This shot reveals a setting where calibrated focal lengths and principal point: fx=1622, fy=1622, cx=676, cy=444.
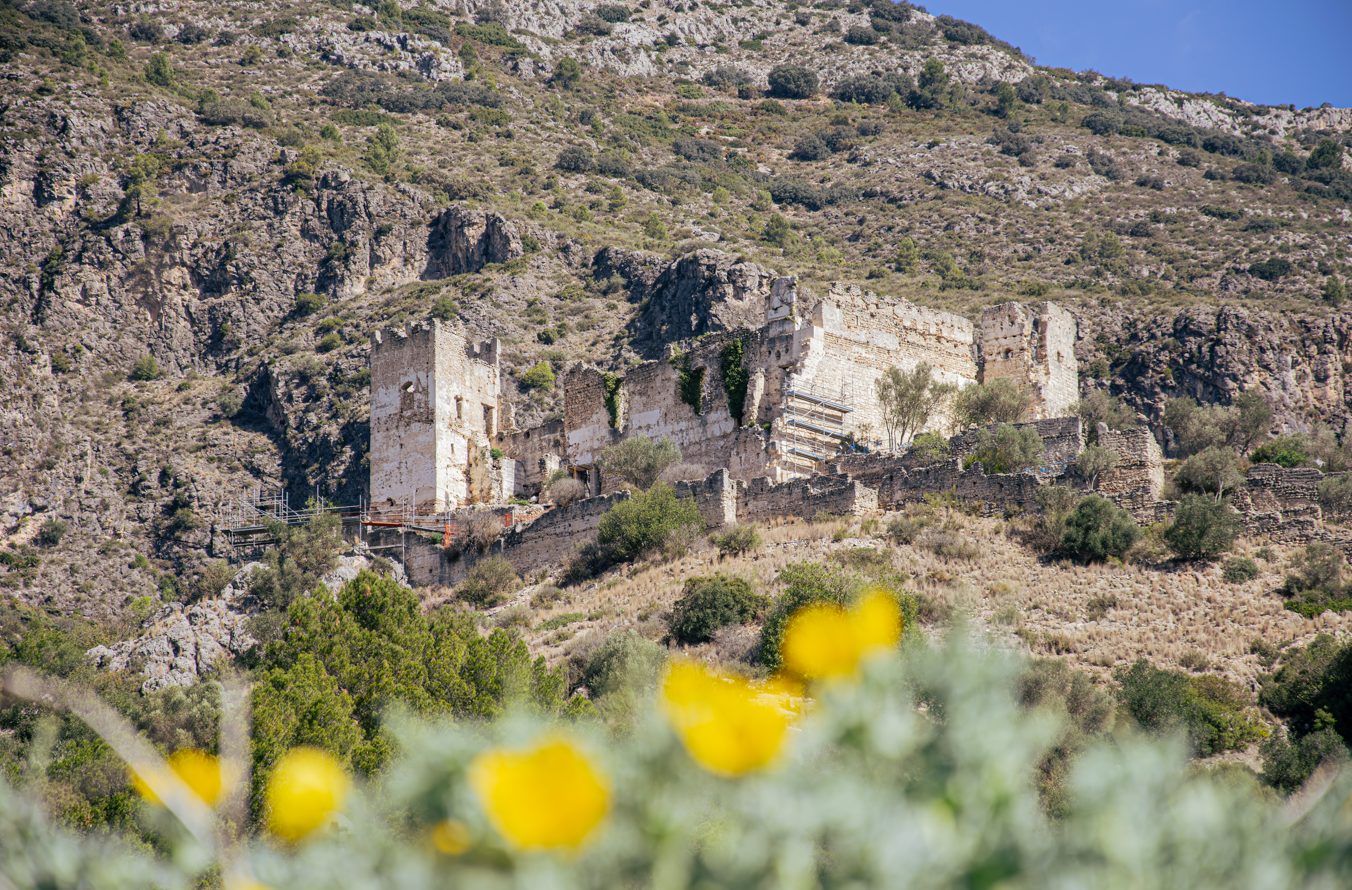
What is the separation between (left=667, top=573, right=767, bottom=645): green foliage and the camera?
27.2 metres

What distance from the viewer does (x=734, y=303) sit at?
56031 millimetres

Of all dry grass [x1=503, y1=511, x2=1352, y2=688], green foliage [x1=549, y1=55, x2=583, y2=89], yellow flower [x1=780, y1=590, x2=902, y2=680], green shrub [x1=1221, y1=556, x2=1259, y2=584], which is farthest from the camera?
green foliage [x1=549, y1=55, x2=583, y2=89]

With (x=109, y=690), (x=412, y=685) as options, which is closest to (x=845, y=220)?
(x=109, y=690)

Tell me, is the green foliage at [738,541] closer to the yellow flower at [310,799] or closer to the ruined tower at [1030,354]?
the ruined tower at [1030,354]

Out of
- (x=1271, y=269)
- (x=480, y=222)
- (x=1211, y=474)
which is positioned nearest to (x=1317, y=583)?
(x=1211, y=474)

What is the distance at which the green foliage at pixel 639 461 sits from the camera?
37.7m

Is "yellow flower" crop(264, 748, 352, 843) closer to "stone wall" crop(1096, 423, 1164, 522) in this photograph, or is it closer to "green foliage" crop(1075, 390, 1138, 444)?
"stone wall" crop(1096, 423, 1164, 522)

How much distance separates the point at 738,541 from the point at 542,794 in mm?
27043

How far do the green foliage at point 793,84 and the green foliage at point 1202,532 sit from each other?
219 feet

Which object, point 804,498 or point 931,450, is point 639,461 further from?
point 931,450

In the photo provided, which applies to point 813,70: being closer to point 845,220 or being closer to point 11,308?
point 845,220

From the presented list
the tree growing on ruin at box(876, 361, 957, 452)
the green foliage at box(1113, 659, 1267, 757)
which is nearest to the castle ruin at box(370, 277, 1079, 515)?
the tree growing on ruin at box(876, 361, 957, 452)

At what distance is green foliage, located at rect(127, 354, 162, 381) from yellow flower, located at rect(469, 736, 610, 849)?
2360 inches

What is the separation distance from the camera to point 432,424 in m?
41.6
